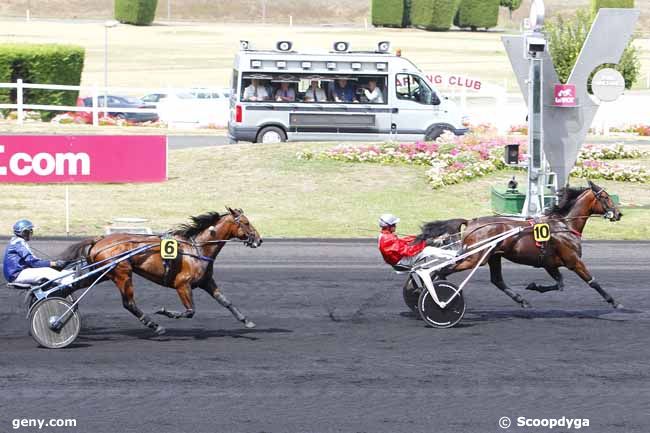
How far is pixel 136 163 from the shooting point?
2134 cm

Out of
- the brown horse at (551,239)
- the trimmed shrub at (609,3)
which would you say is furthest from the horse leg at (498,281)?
the trimmed shrub at (609,3)

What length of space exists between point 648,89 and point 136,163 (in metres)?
40.7

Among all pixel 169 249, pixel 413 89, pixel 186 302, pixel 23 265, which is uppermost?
pixel 413 89

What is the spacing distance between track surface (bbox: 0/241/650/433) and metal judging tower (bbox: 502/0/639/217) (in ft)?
13.8

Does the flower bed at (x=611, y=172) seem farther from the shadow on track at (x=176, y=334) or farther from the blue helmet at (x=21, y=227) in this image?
the blue helmet at (x=21, y=227)

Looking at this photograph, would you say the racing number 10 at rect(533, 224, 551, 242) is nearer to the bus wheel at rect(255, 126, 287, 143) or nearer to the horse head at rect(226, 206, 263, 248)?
the horse head at rect(226, 206, 263, 248)

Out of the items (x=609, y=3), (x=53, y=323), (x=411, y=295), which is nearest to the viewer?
(x=53, y=323)

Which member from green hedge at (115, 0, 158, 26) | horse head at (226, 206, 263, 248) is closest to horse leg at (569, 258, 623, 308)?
horse head at (226, 206, 263, 248)

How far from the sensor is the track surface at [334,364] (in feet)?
27.7

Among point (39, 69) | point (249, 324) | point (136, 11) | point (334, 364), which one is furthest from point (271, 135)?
point (136, 11)

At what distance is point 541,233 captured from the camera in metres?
11.8

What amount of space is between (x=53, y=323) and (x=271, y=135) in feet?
58.5

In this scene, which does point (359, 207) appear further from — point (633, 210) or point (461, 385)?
point (461, 385)

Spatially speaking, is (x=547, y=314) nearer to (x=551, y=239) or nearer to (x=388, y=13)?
(x=551, y=239)
